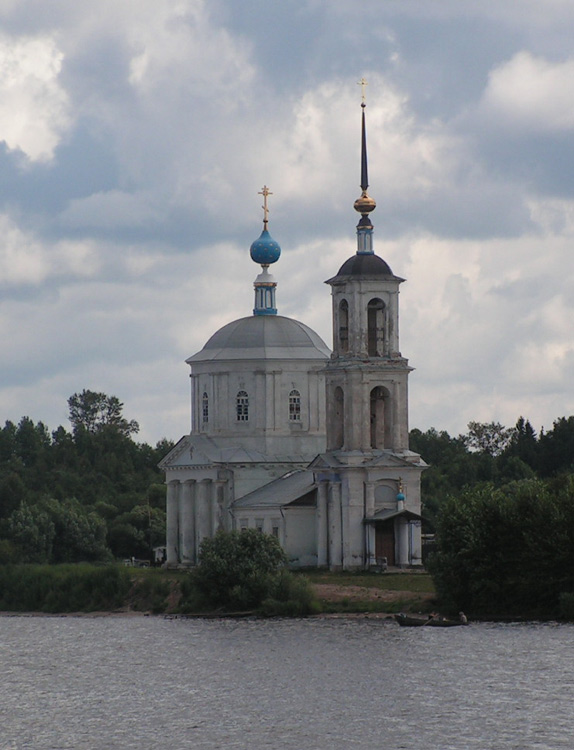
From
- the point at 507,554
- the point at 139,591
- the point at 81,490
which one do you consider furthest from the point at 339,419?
the point at 81,490

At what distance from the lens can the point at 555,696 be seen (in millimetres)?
50469

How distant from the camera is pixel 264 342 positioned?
91812 millimetres

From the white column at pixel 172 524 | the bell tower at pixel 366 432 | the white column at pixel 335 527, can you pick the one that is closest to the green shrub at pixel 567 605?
the bell tower at pixel 366 432

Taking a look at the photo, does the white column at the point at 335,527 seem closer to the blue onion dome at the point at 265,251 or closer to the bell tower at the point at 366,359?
the bell tower at the point at 366,359

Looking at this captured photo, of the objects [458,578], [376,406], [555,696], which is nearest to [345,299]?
[376,406]

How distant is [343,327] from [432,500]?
19579 mm

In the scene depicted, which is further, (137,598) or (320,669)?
(137,598)

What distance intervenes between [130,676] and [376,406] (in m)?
28.4

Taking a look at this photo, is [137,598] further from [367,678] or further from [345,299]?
[367,678]

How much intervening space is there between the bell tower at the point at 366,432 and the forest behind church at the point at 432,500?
4610 mm

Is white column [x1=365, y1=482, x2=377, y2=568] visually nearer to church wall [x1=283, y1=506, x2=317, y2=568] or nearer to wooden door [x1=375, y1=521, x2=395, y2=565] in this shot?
wooden door [x1=375, y1=521, x2=395, y2=565]

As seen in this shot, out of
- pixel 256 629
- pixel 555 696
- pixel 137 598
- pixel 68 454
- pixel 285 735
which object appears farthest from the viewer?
pixel 68 454

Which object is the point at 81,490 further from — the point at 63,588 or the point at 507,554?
the point at 507,554

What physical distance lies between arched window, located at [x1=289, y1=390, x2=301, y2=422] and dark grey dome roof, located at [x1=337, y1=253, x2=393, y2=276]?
8.92 m
